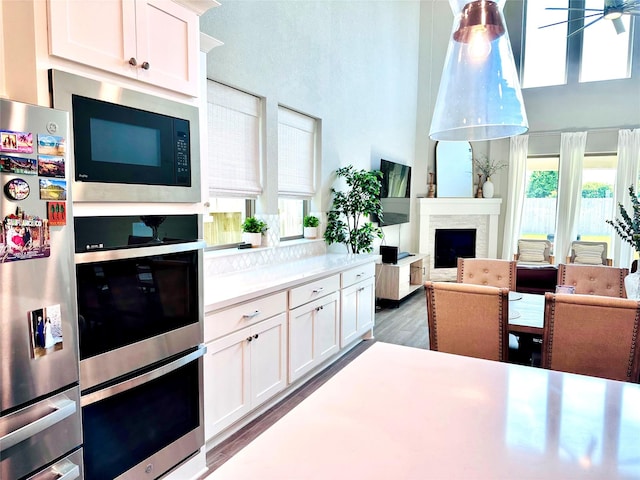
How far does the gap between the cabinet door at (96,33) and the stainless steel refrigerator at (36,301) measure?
0.85 ft

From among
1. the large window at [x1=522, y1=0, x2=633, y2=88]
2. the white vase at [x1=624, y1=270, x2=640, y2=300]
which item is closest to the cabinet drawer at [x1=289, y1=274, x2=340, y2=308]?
the white vase at [x1=624, y1=270, x2=640, y2=300]

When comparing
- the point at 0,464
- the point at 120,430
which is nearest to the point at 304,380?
the point at 120,430

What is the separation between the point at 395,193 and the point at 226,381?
15.5 feet

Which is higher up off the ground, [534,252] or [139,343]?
[139,343]

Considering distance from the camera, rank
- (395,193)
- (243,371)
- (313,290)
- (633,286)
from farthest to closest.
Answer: (395,193), (313,290), (633,286), (243,371)

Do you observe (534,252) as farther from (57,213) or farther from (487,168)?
(57,213)

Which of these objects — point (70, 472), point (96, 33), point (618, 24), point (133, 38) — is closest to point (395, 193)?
point (618, 24)

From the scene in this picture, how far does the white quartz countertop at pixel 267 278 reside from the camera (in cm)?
232

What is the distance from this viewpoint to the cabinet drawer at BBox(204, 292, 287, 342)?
2168mm

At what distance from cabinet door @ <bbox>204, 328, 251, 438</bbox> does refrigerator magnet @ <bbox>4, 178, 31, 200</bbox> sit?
1202 mm

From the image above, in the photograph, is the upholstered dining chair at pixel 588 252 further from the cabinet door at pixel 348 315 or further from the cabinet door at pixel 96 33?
the cabinet door at pixel 96 33

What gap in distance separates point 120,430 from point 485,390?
1401mm

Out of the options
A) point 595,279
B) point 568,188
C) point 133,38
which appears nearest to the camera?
point 133,38

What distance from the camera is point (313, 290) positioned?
10.3 ft
